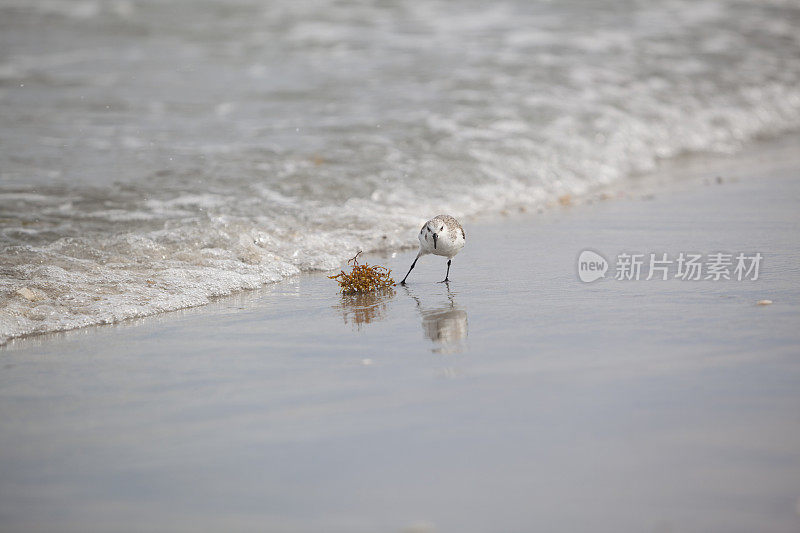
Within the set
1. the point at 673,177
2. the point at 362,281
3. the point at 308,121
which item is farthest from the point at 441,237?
the point at 308,121

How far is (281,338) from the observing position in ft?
15.0

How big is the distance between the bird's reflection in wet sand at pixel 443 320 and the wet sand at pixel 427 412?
0.05 ft

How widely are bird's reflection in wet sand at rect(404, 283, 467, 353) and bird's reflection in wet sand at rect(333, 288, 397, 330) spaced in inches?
7.7

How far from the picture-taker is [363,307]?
203 inches

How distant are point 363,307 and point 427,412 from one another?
175 centimetres

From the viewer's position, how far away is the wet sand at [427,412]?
9.17ft

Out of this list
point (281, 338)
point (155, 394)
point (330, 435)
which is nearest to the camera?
point (330, 435)

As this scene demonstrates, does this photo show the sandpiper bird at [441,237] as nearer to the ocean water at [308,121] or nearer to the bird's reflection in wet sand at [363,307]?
the bird's reflection in wet sand at [363,307]

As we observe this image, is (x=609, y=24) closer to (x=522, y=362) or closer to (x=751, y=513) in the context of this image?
(x=522, y=362)

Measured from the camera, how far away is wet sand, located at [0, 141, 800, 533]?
279 centimetres

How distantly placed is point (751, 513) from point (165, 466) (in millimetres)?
1992

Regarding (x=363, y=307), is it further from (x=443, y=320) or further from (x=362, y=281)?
(x=443, y=320)

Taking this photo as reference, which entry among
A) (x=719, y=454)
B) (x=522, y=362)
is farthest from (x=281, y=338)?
(x=719, y=454)

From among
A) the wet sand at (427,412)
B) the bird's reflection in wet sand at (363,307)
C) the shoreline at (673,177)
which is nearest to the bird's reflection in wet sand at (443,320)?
the wet sand at (427,412)
